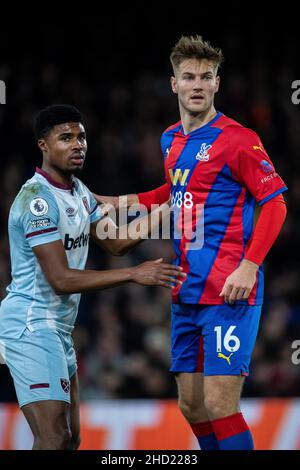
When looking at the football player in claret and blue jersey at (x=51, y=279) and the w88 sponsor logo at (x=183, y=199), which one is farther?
the w88 sponsor logo at (x=183, y=199)

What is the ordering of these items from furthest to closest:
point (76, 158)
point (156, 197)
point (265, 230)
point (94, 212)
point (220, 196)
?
point (156, 197)
point (94, 212)
point (76, 158)
point (220, 196)
point (265, 230)

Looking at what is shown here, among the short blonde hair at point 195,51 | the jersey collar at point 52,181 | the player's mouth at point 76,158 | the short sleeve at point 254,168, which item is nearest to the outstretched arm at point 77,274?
the jersey collar at point 52,181

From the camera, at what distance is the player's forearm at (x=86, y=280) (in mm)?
4684

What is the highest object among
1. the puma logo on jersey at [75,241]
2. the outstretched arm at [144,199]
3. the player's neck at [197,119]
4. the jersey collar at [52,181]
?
the player's neck at [197,119]

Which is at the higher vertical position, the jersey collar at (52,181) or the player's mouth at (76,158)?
the player's mouth at (76,158)

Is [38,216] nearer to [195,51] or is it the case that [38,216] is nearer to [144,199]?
[144,199]

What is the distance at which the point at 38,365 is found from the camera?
4723 millimetres

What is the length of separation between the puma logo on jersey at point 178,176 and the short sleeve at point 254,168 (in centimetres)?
30

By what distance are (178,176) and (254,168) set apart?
49cm

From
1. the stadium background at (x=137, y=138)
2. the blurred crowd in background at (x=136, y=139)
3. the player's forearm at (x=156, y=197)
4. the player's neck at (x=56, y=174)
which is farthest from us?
the blurred crowd in background at (x=136, y=139)

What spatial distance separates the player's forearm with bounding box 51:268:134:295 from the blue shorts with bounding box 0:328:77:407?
29 cm

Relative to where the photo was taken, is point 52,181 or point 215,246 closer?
point 215,246

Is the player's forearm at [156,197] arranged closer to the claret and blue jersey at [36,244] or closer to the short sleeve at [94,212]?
the short sleeve at [94,212]

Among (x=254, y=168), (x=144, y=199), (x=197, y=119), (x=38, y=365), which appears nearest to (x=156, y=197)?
(x=144, y=199)
